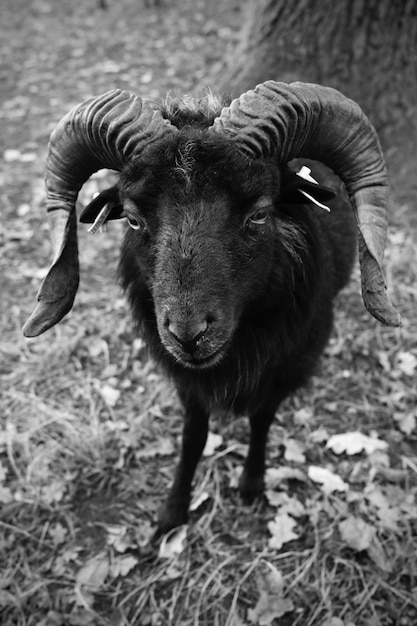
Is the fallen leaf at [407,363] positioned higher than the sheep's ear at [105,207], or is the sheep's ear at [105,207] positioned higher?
the sheep's ear at [105,207]

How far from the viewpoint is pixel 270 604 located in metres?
3.48

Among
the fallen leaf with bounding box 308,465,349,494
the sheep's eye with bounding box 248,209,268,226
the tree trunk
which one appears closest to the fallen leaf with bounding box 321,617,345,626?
the fallen leaf with bounding box 308,465,349,494

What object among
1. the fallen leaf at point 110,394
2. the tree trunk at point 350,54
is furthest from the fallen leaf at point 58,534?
the tree trunk at point 350,54

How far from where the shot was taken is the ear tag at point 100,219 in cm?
314

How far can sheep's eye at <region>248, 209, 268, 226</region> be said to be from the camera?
2.84 m

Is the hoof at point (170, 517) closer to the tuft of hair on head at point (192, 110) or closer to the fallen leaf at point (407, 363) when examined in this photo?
the fallen leaf at point (407, 363)

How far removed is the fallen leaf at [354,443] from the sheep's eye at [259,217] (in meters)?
2.21

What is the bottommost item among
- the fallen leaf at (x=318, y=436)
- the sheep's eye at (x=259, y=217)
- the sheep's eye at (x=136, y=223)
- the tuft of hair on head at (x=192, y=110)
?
the fallen leaf at (x=318, y=436)

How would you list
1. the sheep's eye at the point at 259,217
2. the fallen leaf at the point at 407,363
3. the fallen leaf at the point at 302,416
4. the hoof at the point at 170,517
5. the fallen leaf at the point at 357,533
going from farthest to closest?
the fallen leaf at the point at 407,363 < the fallen leaf at the point at 302,416 < the hoof at the point at 170,517 < the fallen leaf at the point at 357,533 < the sheep's eye at the point at 259,217

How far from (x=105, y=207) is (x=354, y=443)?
2.63 meters

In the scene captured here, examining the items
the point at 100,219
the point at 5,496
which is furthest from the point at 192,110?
the point at 5,496

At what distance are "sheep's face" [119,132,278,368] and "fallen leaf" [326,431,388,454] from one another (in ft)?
6.39

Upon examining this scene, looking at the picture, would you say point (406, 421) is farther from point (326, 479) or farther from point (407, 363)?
point (326, 479)

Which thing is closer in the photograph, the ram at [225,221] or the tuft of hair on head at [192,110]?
the ram at [225,221]
